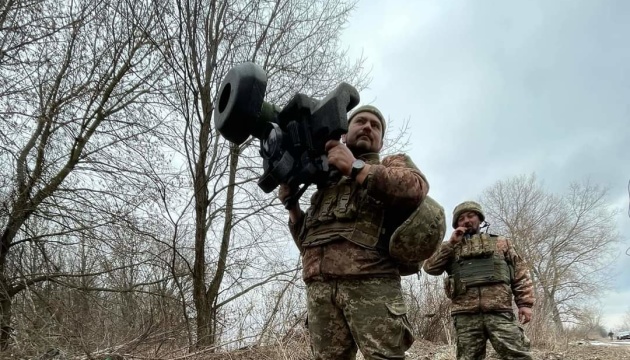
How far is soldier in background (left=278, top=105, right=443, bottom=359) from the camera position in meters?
1.70

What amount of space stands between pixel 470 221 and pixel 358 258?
254 centimetres

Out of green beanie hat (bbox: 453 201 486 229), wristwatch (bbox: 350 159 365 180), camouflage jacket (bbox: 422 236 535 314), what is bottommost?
camouflage jacket (bbox: 422 236 535 314)

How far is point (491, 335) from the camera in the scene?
357 cm

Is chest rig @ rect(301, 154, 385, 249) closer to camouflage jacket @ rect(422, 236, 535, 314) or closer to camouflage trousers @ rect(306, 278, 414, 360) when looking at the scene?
camouflage trousers @ rect(306, 278, 414, 360)

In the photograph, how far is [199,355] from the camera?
4.43 meters

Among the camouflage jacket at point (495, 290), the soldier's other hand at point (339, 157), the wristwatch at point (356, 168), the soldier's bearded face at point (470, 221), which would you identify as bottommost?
the camouflage jacket at point (495, 290)

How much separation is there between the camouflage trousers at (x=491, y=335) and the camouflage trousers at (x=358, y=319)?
6.82 feet

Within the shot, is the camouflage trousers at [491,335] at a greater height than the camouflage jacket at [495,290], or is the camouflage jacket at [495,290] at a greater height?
the camouflage jacket at [495,290]

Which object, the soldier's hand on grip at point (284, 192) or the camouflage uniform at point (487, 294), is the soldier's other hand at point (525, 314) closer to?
the camouflage uniform at point (487, 294)

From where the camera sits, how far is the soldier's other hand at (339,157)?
1730 mm

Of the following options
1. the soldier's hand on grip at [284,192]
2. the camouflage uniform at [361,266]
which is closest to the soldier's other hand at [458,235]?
the camouflage uniform at [361,266]

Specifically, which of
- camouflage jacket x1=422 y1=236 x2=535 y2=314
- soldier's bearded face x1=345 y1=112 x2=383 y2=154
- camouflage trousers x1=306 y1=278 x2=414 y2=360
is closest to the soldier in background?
camouflage trousers x1=306 y1=278 x2=414 y2=360

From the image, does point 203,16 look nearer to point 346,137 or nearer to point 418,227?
point 346,137

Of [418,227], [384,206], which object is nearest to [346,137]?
[384,206]
